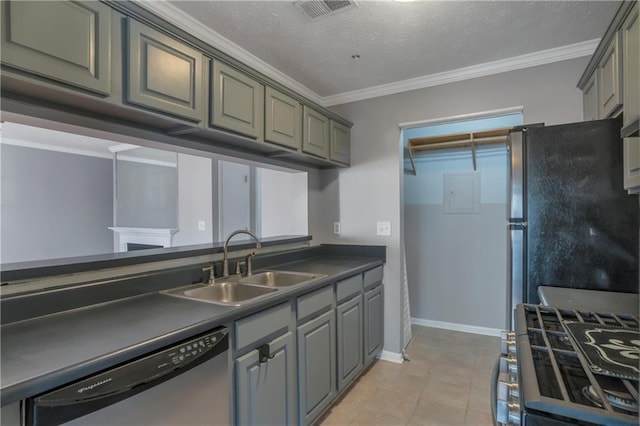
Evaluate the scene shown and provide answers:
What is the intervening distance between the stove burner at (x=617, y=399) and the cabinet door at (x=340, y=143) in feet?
7.60

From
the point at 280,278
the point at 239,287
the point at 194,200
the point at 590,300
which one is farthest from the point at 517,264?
the point at 194,200

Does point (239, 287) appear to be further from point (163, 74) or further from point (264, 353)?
point (163, 74)

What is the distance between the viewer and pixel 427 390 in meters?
2.35

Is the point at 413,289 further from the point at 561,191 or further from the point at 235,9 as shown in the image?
the point at 235,9

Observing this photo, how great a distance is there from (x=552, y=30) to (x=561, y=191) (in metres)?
1.13

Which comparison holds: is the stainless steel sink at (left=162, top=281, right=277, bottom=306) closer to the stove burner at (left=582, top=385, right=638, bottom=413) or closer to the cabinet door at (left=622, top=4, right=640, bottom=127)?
the stove burner at (left=582, top=385, right=638, bottom=413)

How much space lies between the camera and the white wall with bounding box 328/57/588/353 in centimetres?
228

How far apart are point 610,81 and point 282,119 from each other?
1756 millimetres

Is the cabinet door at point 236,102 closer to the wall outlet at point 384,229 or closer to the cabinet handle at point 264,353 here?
the cabinet handle at point 264,353

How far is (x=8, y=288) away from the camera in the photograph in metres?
1.15

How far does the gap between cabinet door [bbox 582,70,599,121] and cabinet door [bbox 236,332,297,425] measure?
6.99 feet

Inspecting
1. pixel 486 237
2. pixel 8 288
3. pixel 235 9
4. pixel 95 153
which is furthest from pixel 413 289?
pixel 95 153

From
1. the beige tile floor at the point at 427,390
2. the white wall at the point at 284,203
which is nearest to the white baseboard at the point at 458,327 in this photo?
the beige tile floor at the point at 427,390

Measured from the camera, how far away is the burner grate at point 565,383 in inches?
21.5
